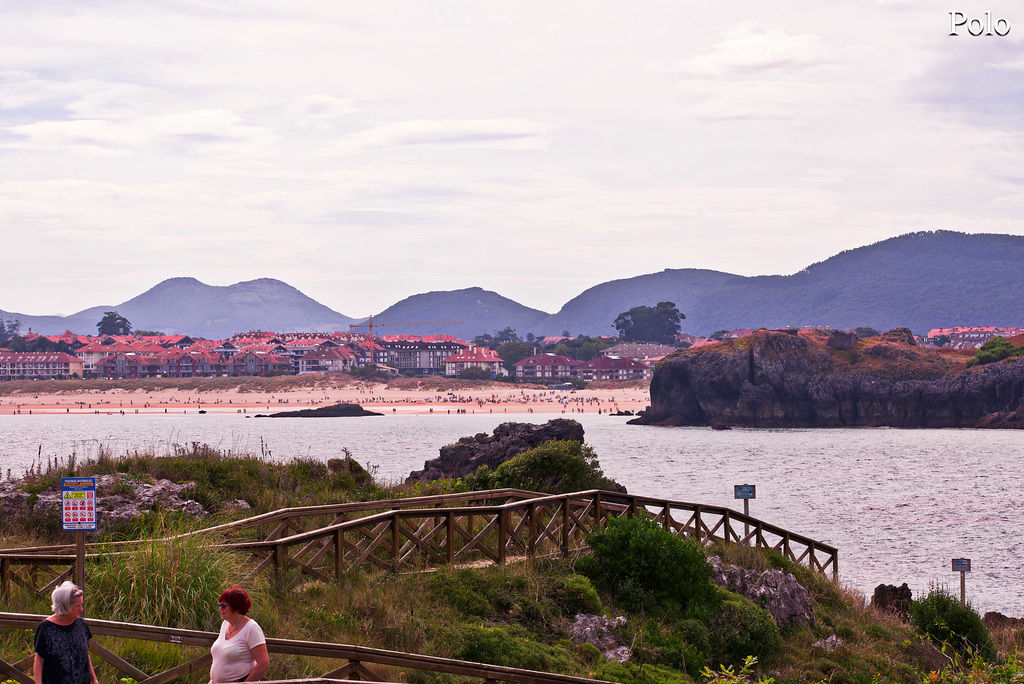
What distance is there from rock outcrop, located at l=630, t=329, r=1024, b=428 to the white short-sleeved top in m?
134

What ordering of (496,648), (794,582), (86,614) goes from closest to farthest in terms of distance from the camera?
(86,614), (496,648), (794,582)

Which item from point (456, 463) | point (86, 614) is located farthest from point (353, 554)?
point (456, 463)

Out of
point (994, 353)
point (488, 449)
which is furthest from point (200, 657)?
point (994, 353)

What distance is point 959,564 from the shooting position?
81.4 feet

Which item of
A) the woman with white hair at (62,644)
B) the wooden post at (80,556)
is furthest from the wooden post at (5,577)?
the woman with white hair at (62,644)

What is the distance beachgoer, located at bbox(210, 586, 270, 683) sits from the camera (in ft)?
24.5

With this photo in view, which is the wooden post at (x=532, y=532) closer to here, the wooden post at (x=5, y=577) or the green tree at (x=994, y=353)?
the wooden post at (x=5, y=577)

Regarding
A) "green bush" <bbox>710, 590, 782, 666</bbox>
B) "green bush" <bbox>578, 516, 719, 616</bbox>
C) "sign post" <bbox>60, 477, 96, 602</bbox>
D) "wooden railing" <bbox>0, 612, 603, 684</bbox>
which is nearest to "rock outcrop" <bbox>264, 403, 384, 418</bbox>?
"green bush" <bbox>710, 590, 782, 666</bbox>

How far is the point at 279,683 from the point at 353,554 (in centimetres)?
755

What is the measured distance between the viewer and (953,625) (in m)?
21.4

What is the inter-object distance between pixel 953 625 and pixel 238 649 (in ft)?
61.2

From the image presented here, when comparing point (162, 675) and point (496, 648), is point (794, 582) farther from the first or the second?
point (162, 675)

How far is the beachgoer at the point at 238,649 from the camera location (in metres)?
7.45

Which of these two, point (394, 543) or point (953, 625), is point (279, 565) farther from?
point (953, 625)
